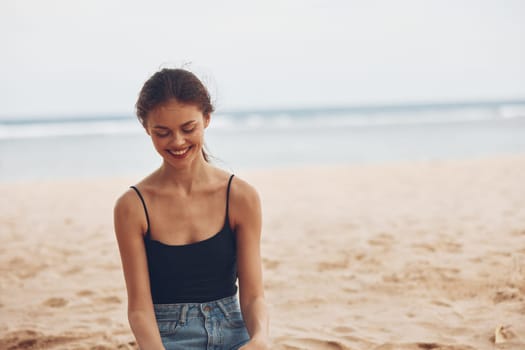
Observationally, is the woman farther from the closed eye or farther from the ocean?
the ocean

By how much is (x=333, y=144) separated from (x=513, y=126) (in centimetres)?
705

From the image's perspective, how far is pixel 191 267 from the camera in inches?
75.5

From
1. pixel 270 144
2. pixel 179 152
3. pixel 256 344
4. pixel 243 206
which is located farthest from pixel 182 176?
pixel 270 144

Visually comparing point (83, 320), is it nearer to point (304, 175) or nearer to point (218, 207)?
point (218, 207)

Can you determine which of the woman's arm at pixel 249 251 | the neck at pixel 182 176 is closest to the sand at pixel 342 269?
the woman's arm at pixel 249 251

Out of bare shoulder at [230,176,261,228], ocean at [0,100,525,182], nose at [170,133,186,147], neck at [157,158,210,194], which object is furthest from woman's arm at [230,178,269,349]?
ocean at [0,100,525,182]

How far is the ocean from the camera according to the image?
36.9 ft

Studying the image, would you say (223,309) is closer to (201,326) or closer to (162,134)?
(201,326)

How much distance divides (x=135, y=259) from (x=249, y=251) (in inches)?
Result: 15.7

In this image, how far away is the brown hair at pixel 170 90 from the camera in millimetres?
1792

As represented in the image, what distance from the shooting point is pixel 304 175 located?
918 cm

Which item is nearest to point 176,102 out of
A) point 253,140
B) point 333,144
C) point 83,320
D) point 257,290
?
point 257,290

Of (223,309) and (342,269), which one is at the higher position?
(223,309)

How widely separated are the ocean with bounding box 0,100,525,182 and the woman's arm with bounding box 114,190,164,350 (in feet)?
13.4
